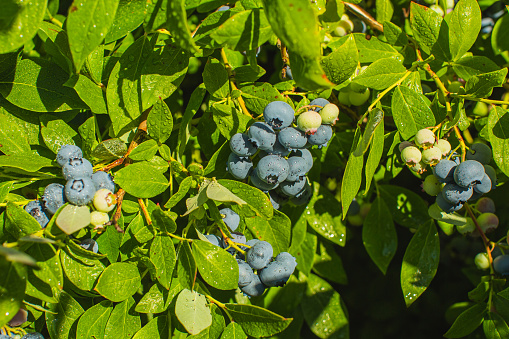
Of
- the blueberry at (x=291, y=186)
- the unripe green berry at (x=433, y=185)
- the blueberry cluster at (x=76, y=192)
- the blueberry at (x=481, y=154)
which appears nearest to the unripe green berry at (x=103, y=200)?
the blueberry cluster at (x=76, y=192)

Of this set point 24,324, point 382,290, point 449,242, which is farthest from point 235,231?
point 449,242

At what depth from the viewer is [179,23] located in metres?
0.70

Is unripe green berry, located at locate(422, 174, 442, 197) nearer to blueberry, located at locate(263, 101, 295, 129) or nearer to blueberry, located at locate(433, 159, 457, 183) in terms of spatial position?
blueberry, located at locate(433, 159, 457, 183)

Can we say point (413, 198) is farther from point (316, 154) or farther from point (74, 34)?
point (74, 34)

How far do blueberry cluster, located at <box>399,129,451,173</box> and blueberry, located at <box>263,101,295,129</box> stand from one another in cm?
34

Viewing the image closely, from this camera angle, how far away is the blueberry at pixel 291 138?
93 cm

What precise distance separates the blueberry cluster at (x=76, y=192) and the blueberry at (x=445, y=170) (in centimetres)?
85

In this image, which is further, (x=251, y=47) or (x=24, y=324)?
(x=24, y=324)

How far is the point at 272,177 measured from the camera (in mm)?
950

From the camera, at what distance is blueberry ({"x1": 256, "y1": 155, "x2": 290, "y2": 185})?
94 cm

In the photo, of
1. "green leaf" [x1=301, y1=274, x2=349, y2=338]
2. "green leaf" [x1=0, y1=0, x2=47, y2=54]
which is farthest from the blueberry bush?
"green leaf" [x1=301, y1=274, x2=349, y2=338]

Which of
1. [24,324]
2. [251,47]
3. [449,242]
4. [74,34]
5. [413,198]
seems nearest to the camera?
[74,34]

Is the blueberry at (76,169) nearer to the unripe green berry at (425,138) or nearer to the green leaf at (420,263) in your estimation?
the unripe green berry at (425,138)

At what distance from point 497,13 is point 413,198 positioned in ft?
3.04
